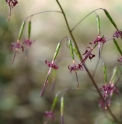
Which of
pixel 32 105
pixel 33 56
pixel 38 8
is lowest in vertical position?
pixel 32 105

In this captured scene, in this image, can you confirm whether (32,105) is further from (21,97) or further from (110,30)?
(110,30)

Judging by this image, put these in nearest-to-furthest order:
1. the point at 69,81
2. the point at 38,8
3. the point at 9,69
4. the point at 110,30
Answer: the point at 9,69
the point at 69,81
the point at 110,30
the point at 38,8

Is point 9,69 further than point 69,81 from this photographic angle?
No

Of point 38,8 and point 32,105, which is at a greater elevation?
point 38,8

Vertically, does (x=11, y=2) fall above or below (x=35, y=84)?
above

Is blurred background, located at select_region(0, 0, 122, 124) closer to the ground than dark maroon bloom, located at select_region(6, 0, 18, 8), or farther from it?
closer to the ground

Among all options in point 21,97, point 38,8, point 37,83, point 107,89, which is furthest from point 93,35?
point 107,89

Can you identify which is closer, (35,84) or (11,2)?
(11,2)

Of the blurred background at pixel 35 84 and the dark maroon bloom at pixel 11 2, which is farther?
the blurred background at pixel 35 84

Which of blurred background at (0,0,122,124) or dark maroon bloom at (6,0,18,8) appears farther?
blurred background at (0,0,122,124)

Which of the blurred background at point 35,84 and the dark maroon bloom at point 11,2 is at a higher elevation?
the dark maroon bloom at point 11,2

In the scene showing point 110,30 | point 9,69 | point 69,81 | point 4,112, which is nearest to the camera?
point 4,112
